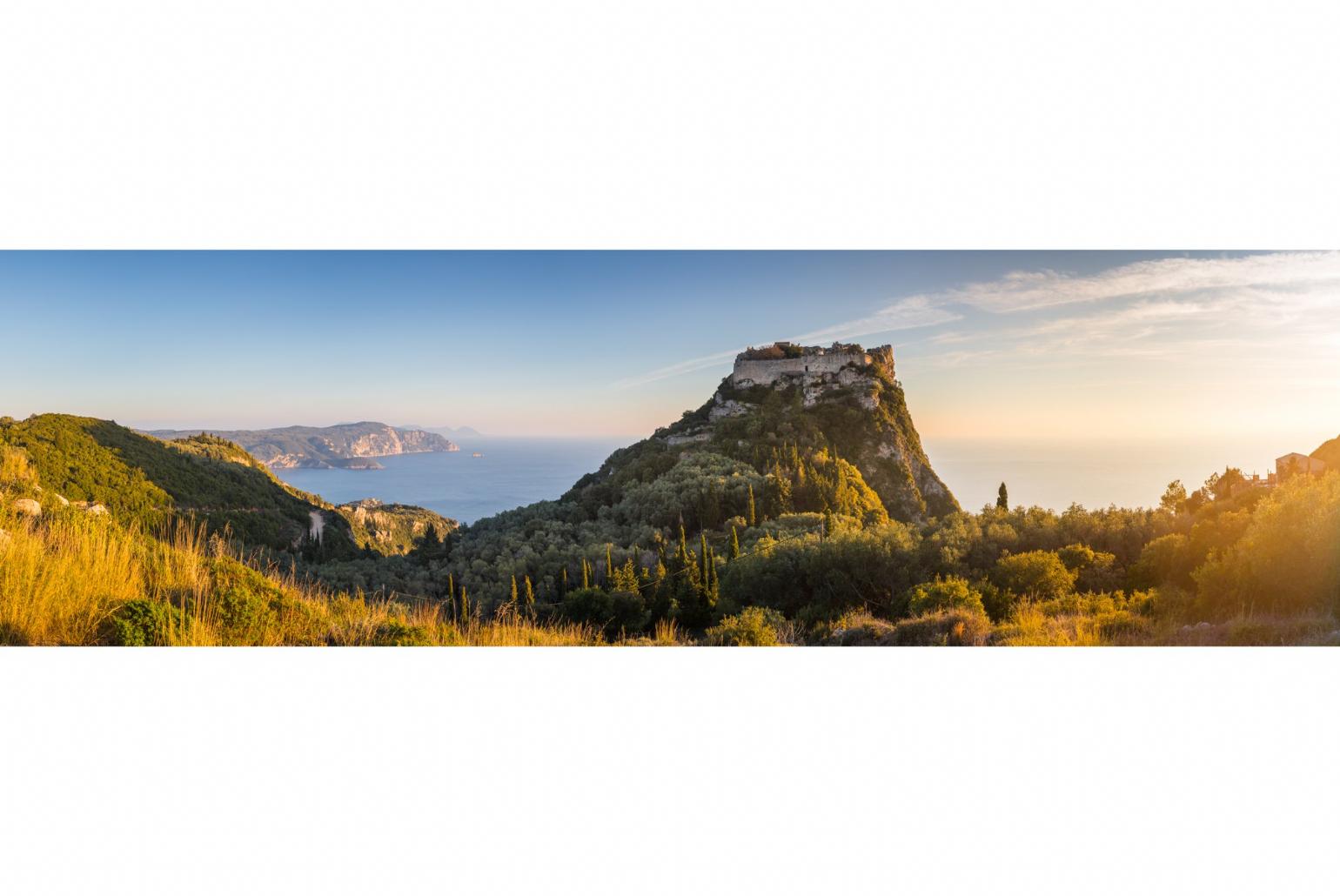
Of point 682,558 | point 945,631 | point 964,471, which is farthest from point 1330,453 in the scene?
point 682,558

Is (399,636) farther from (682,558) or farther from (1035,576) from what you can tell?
(1035,576)

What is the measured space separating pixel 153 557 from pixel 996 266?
740cm

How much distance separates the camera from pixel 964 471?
25.6 feet

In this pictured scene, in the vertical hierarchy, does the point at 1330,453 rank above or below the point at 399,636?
above

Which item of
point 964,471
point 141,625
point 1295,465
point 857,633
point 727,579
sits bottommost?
point 857,633

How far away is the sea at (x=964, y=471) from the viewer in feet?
22.2

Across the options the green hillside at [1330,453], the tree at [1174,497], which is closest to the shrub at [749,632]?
the tree at [1174,497]

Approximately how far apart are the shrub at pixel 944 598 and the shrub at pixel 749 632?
110 cm

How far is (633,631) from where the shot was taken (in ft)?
19.4

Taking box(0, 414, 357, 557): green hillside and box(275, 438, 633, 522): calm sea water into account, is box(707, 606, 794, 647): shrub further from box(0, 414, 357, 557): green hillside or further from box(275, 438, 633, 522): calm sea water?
box(0, 414, 357, 557): green hillside

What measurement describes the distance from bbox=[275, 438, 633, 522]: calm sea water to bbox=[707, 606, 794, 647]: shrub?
3.70m

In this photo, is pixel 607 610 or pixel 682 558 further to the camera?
pixel 682 558

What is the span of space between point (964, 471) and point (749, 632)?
3.93 meters

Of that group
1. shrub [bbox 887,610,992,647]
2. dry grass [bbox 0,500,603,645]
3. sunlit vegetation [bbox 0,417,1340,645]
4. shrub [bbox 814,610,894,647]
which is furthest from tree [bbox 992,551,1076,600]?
dry grass [bbox 0,500,603,645]
